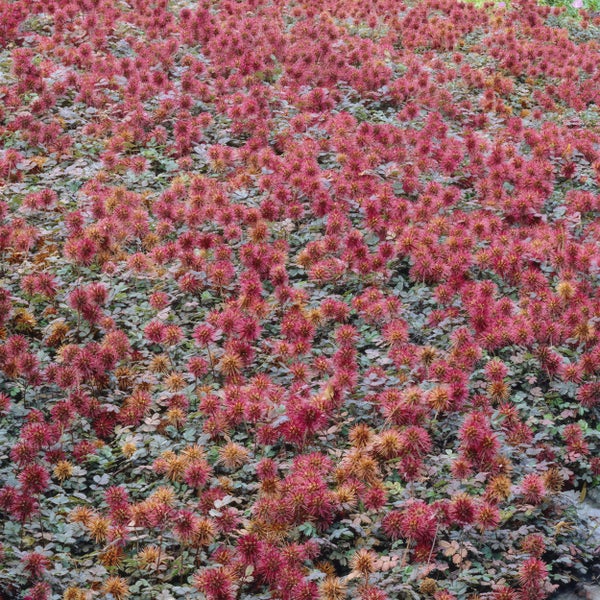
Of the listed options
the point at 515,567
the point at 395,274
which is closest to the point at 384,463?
the point at 515,567

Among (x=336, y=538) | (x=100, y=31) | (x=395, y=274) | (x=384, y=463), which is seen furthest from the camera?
(x=100, y=31)

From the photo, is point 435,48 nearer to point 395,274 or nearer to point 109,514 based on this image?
point 395,274

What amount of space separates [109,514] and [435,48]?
829cm

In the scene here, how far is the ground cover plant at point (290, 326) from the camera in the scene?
11.9 feet

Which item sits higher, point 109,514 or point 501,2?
point 501,2

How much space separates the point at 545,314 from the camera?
4.90 metres

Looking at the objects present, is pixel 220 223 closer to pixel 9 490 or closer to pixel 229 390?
pixel 229 390

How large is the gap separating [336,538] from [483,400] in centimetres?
122

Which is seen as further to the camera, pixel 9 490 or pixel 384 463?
pixel 384 463

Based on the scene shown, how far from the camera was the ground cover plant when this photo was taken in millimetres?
3619

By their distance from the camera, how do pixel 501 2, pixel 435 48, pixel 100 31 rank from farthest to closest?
1. pixel 501 2
2. pixel 435 48
3. pixel 100 31

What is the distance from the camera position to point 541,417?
172 inches

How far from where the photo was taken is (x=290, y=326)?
15.8ft

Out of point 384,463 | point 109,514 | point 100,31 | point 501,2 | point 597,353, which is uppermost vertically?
point 501,2
